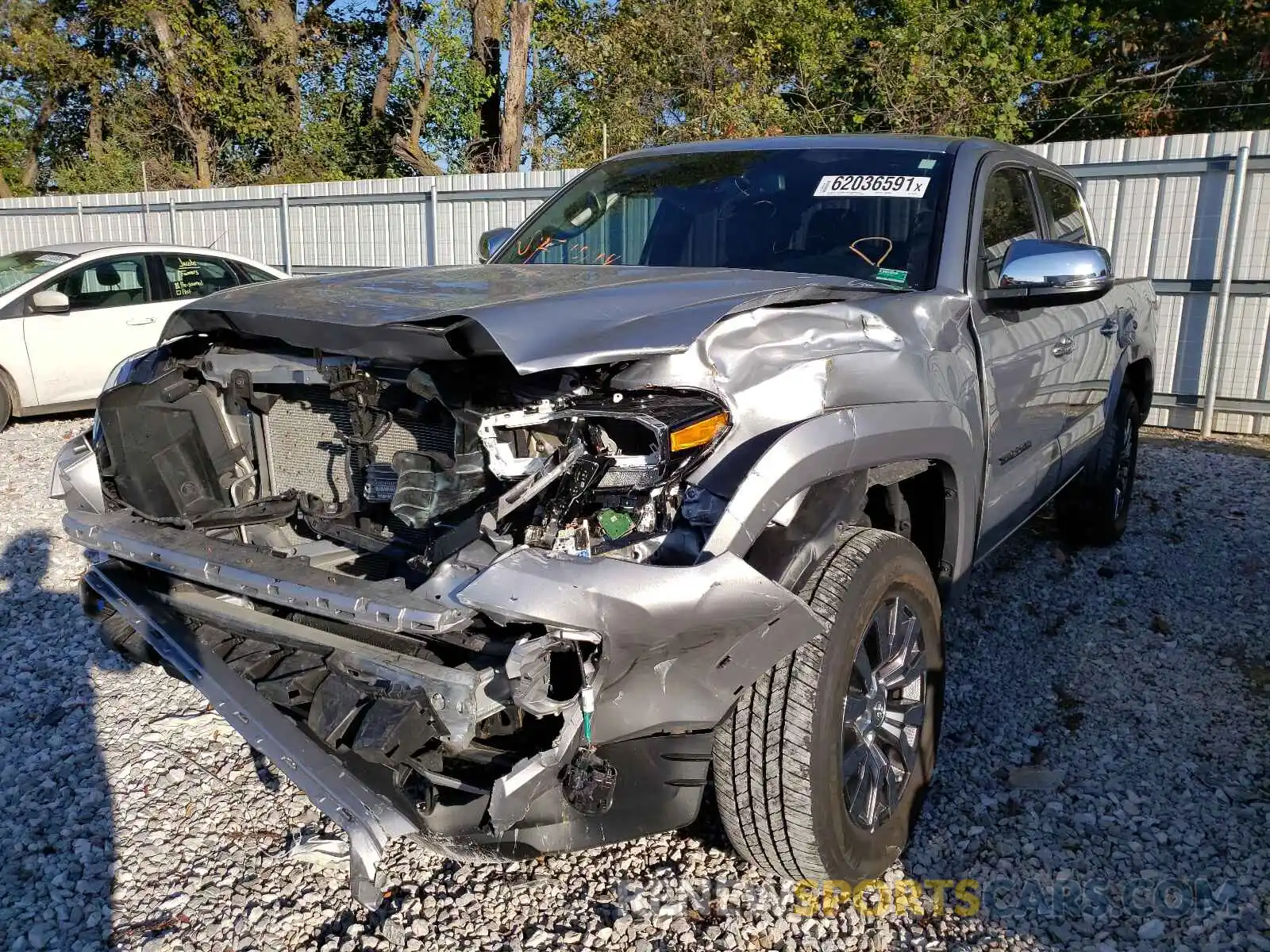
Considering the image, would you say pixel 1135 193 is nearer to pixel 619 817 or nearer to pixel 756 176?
pixel 756 176

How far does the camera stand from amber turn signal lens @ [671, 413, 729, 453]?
205 centimetres

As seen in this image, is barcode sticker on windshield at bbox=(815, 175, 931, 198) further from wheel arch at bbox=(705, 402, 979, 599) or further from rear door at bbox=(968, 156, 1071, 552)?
wheel arch at bbox=(705, 402, 979, 599)

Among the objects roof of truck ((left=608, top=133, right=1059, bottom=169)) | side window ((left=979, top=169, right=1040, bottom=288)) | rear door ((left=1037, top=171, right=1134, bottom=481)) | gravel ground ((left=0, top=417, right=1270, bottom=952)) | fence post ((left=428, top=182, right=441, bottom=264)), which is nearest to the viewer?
gravel ground ((left=0, top=417, right=1270, bottom=952))

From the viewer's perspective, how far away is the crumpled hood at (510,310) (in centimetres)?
208

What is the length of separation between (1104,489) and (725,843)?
3382 mm

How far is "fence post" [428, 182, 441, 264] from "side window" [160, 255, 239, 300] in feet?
9.44

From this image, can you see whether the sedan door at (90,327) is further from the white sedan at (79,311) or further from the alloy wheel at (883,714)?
the alloy wheel at (883,714)

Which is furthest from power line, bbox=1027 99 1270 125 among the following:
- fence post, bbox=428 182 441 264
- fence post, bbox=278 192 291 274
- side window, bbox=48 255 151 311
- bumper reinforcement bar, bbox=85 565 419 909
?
bumper reinforcement bar, bbox=85 565 419 909

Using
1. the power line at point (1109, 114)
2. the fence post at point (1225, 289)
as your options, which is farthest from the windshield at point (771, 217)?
the power line at point (1109, 114)

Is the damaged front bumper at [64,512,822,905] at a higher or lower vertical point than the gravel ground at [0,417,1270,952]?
higher

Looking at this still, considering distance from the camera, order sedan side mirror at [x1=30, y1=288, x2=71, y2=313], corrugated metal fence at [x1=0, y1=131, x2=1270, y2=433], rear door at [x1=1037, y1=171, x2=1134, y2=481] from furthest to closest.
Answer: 1. corrugated metal fence at [x1=0, y1=131, x2=1270, y2=433]
2. sedan side mirror at [x1=30, y1=288, x2=71, y2=313]
3. rear door at [x1=1037, y1=171, x2=1134, y2=481]

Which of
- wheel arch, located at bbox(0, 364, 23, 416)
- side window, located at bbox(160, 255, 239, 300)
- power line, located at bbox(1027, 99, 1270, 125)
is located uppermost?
power line, located at bbox(1027, 99, 1270, 125)

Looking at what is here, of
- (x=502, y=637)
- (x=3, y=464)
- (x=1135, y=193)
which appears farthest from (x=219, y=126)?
(x=502, y=637)

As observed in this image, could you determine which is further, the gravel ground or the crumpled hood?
the gravel ground
